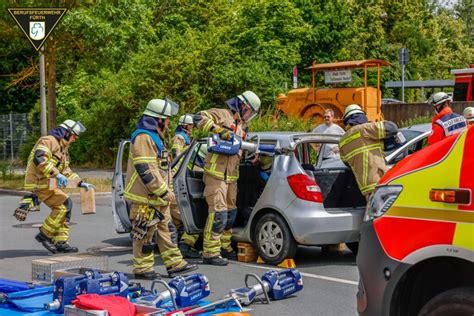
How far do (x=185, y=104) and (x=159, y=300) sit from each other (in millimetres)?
17570

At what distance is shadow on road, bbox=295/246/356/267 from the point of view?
380 inches

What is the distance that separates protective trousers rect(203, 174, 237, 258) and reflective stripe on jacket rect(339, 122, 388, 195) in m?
1.43

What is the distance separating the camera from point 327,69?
2570 cm

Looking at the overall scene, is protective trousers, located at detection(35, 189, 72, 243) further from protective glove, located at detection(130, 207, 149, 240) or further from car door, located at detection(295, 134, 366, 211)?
car door, located at detection(295, 134, 366, 211)

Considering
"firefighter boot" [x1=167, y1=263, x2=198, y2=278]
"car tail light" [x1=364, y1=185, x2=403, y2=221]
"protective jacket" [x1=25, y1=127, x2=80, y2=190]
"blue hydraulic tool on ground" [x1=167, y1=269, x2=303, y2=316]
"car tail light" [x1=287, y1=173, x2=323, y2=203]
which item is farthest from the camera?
"protective jacket" [x1=25, y1=127, x2=80, y2=190]

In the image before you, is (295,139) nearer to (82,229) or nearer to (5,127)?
(82,229)

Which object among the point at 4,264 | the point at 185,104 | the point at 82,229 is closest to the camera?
the point at 4,264

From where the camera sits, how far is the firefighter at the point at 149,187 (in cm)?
841

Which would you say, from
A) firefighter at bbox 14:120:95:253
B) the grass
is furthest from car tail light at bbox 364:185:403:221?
the grass

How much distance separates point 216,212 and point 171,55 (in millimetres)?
15806

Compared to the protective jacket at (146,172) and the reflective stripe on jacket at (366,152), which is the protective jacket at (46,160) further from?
the reflective stripe on jacket at (366,152)

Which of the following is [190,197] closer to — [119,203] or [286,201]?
[119,203]

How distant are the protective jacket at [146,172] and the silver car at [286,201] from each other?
126 cm

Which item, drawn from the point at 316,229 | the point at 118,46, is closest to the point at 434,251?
the point at 316,229
